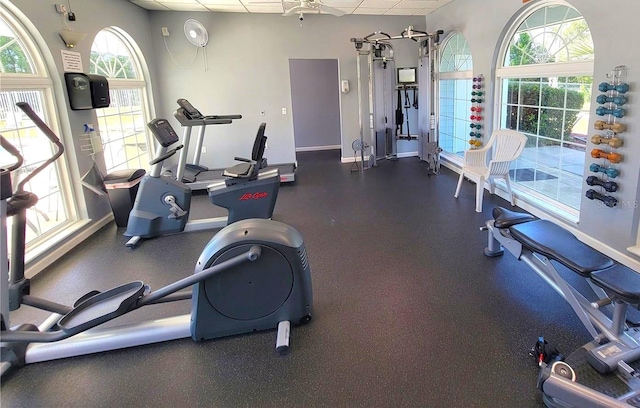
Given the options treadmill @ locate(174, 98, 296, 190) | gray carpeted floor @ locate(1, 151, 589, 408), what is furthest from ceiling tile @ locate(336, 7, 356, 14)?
gray carpeted floor @ locate(1, 151, 589, 408)

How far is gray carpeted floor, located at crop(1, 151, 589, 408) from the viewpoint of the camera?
77.9 inches

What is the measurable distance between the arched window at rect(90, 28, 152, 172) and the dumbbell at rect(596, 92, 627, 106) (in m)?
5.27

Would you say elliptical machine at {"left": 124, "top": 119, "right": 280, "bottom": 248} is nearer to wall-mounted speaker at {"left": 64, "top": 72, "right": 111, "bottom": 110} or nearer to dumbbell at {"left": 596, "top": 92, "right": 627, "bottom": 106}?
wall-mounted speaker at {"left": 64, "top": 72, "right": 111, "bottom": 110}

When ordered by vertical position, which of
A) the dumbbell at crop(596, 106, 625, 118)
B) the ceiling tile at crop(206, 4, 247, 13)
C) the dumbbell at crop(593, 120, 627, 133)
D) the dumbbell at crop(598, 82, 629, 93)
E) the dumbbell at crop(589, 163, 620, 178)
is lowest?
the dumbbell at crop(589, 163, 620, 178)

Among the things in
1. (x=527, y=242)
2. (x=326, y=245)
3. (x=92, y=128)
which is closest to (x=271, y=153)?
(x=92, y=128)

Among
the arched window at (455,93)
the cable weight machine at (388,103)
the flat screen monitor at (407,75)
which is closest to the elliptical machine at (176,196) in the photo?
the cable weight machine at (388,103)

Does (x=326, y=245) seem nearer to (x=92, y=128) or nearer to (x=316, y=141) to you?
(x=92, y=128)

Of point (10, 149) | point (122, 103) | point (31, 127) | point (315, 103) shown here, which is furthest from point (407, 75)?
point (10, 149)

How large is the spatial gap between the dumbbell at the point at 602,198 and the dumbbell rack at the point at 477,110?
7.17ft

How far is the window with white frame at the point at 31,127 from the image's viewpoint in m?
3.43

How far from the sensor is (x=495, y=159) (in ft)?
16.2

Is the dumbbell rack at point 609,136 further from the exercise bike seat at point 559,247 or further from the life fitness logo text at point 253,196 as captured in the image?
the life fitness logo text at point 253,196

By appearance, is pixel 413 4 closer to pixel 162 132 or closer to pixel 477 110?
pixel 477 110

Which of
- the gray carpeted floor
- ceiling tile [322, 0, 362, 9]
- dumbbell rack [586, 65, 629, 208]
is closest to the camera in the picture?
the gray carpeted floor
